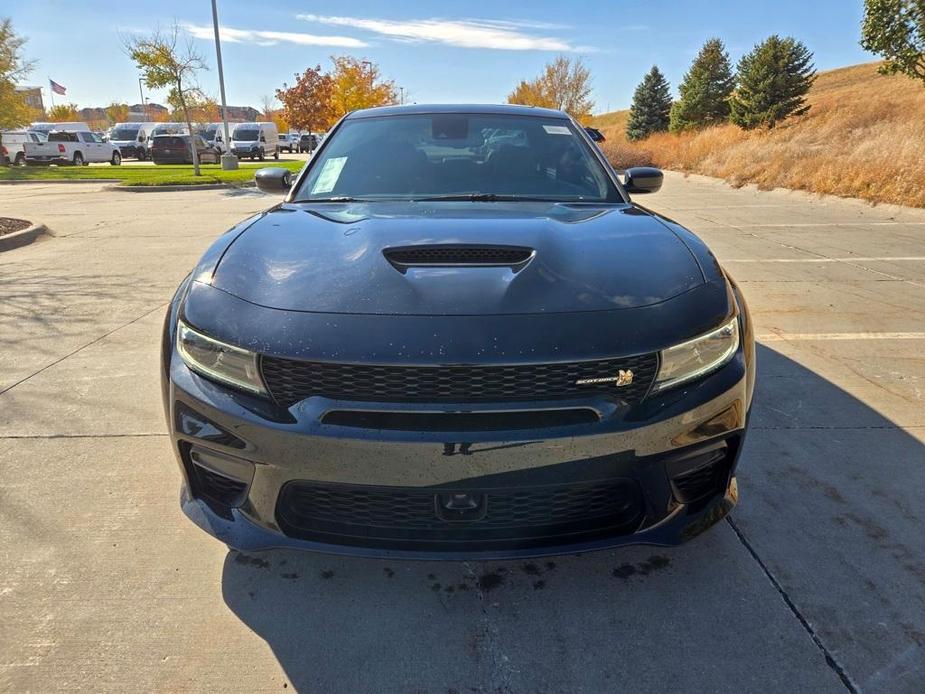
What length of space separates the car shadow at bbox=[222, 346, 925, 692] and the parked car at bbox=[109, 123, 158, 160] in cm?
4213

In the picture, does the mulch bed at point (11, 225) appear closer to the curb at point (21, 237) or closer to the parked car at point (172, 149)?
the curb at point (21, 237)

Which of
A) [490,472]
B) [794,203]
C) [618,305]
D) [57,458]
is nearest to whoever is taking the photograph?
[490,472]

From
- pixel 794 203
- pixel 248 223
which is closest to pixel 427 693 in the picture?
pixel 248 223

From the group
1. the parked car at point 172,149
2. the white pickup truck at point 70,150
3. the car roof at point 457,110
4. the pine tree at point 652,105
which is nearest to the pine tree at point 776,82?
the pine tree at point 652,105

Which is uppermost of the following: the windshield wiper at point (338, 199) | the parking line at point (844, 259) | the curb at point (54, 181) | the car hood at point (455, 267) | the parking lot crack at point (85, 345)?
the windshield wiper at point (338, 199)

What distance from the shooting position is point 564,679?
1.72m

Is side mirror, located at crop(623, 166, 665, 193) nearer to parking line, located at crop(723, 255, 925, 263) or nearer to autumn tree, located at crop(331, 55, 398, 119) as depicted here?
parking line, located at crop(723, 255, 925, 263)

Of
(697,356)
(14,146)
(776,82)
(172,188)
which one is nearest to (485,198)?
(697,356)

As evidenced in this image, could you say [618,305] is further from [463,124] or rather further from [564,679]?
[463,124]

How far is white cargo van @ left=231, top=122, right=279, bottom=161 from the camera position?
36.6m

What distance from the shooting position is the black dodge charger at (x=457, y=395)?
1.63 metres

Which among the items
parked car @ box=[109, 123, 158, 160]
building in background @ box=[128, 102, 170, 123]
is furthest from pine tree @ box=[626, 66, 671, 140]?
building in background @ box=[128, 102, 170, 123]

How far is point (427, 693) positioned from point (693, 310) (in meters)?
1.30

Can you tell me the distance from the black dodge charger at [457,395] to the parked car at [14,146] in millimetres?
35964
